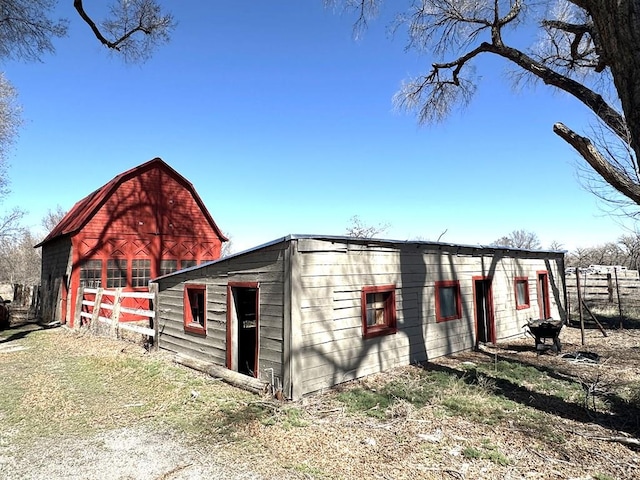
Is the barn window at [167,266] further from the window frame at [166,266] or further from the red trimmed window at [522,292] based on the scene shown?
the red trimmed window at [522,292]

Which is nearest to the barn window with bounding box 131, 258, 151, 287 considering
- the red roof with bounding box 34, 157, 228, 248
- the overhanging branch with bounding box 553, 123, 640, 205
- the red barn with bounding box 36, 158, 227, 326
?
the red barn with bounding box 36, 158, 227, 326

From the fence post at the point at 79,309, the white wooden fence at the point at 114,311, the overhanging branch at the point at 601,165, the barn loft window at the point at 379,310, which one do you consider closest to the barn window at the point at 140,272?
the white wooden fence at the point at 114,311

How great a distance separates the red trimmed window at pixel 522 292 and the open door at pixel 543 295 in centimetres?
114

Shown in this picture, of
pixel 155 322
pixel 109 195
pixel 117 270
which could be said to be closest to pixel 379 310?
pixel 155 322

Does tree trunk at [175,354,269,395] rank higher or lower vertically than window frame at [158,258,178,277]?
lower

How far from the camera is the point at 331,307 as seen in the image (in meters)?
8.01

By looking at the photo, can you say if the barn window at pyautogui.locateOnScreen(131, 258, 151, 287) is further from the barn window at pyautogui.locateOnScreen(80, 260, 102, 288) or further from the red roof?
the red roof

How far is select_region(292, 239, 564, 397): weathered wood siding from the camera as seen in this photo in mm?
7625

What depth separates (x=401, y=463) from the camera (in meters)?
4.75

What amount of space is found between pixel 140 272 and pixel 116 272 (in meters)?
0.99

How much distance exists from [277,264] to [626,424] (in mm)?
6038

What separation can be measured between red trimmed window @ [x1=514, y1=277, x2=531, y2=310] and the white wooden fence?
1209cm

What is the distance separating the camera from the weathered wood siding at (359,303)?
25.0 ft

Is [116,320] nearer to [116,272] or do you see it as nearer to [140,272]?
[116,272]
